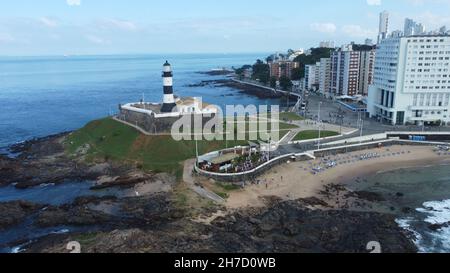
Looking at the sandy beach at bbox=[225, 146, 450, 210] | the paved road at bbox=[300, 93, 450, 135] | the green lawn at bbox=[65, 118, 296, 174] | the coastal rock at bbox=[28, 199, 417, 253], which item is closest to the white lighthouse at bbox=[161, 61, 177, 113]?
the green lawn at bbox=[65, 118, 296, 174]

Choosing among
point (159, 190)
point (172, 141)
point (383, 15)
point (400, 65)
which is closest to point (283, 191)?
point (159, 190)

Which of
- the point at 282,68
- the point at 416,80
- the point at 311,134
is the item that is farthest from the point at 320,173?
the point at 282,68

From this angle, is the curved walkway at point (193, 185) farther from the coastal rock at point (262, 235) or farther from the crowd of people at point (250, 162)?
the crowd of people at point (250, 162)

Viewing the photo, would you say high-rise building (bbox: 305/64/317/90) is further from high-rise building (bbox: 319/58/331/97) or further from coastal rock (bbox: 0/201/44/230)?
coastal rock (bbox: 0/201/44/230)

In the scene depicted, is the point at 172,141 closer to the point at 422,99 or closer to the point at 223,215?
the point at 223,215

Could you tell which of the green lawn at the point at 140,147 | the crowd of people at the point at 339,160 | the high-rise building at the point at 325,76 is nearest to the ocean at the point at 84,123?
the crowd of people at the point at 339,160
